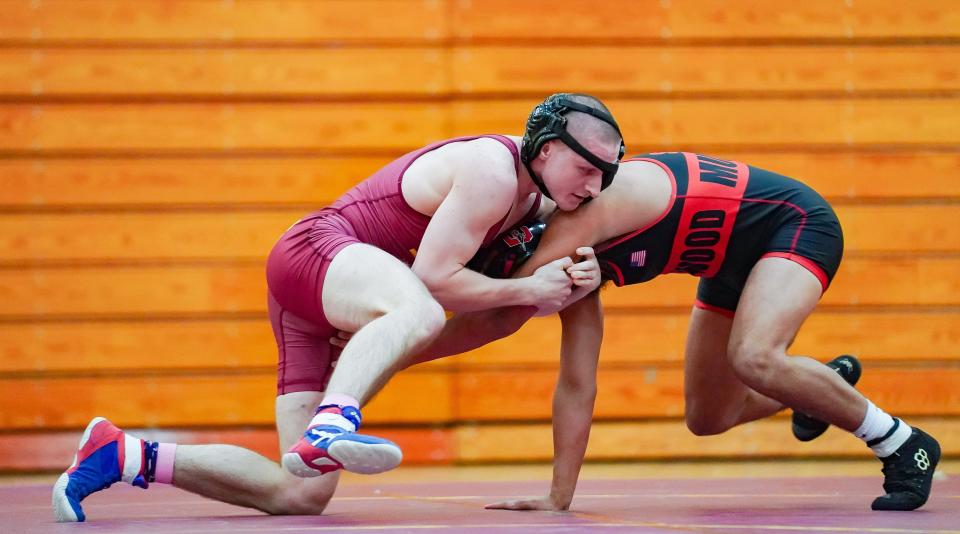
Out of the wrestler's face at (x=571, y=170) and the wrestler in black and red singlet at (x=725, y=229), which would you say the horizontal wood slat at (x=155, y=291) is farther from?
the wrestler's face at (x=571, y=170)

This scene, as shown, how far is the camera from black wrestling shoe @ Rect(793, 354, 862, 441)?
397 centimetres

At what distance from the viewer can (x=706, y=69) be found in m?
6.11

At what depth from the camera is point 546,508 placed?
11.4ft

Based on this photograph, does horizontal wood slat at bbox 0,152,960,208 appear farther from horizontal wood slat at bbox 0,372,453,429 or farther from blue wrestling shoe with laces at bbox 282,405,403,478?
blue wrestling shoe with laces at bbox 282,405,403,478

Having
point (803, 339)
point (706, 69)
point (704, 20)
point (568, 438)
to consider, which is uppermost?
point (704, 20)

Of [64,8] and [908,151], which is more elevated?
[64,8]

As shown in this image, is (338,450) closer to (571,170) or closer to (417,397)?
(571,170)

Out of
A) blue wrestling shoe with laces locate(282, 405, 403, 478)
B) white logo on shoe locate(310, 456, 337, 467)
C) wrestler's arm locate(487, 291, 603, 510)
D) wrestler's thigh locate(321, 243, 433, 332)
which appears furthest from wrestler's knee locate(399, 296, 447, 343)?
wrestler's arm locate(487, 291, 603, 510)

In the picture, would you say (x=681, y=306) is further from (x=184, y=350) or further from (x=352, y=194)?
(x=352, y=194)

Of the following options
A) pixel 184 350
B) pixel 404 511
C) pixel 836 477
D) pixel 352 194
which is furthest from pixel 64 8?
pixel 836 477

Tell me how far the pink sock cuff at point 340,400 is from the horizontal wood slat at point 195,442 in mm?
3066

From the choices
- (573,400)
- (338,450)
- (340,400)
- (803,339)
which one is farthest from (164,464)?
(803,339)

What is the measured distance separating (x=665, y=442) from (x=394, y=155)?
6.40 feet

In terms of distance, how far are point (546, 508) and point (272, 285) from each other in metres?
1.00
